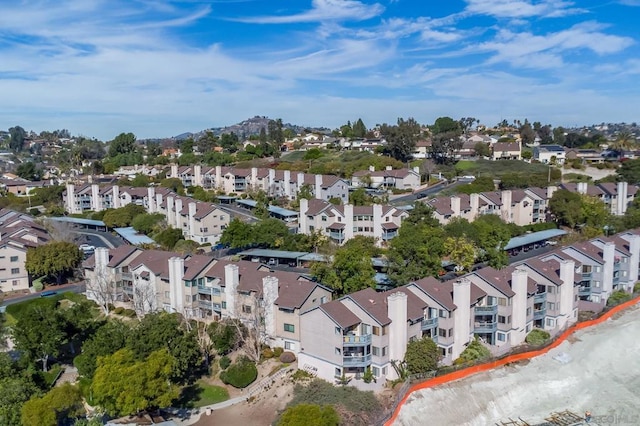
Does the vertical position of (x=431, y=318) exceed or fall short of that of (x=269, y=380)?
it exceeds it

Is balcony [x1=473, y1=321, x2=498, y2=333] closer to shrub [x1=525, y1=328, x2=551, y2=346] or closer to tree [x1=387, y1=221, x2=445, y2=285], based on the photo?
shrub [x1=525, y1=328, x2=551, y2=346]

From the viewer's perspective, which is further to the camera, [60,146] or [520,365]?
[60,146]

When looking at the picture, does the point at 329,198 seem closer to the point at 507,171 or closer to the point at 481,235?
the point at 481,235

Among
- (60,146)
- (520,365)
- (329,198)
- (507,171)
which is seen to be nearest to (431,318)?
(520,365)

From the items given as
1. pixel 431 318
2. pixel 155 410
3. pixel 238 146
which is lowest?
pixel 155 410

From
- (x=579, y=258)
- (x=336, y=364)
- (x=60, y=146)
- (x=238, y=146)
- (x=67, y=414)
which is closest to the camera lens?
(x=67, y=414)

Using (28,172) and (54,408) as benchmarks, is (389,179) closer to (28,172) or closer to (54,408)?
(54,408)

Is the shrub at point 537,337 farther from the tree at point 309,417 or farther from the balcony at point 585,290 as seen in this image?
the tree at point 309,417

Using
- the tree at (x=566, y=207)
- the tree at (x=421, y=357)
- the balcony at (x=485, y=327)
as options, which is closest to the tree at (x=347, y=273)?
the balcony at (x=485, y=327)

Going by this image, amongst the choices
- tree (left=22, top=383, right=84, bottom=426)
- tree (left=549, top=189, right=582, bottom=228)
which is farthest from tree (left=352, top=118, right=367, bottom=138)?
tree (left=22, top=383, right=84, bottom=426)
